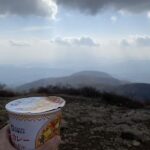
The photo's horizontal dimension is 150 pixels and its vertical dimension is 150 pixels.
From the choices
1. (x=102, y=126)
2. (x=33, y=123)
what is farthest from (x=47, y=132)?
(x=102, y=126)

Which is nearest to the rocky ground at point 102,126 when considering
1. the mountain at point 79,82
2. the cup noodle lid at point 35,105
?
the mountain at point 79,82

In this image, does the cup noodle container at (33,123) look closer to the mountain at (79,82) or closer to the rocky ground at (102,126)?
the rocky ground at (102,126)

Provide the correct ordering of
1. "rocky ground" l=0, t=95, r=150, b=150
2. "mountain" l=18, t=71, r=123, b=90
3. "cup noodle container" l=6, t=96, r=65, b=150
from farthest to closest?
"mountain" l=18, t=71, r=123, b=90 < "rocky ground" l=0, t=95, r=150, b=150 < "cup noodle container" l=6, t=96, r=65, b=150

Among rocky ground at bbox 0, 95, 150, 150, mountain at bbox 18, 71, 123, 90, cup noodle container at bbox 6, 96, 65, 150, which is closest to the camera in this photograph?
cup noodle container at bbox 6, 96, 65, 150

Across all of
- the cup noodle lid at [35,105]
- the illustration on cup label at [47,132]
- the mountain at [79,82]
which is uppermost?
the cup noodle lid at [35,105]

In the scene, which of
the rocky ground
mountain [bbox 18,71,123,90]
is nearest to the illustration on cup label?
the rocky ground

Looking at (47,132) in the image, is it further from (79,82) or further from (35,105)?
(79,82)

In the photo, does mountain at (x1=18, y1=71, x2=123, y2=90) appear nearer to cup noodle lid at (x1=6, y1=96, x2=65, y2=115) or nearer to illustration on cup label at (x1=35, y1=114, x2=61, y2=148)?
cup noodle lid at (x1=6, y1=96, x2=65, y2=115)

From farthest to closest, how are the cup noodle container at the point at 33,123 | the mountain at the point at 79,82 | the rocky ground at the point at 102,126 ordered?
the mountain at the point at 79,82 < the rocky ground at the point at 102,126 < the cup noodle container at the point at 33,123
